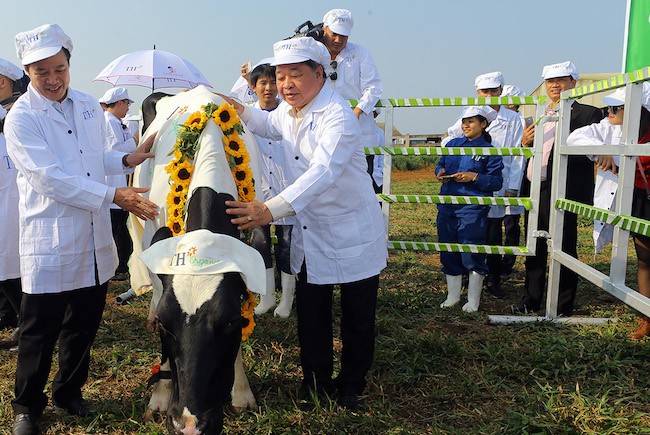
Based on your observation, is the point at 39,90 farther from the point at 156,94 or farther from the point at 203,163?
the point at 156,94

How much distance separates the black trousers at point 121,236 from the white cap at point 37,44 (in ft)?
11.8

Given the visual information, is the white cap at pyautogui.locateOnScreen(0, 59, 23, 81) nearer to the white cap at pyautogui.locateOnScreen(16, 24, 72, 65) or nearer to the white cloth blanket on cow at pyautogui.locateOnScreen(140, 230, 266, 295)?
the white cap at pyautogui.locateOnScreen(16, 24, 72, 65)

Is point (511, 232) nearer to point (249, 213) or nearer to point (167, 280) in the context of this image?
point (249, 213)

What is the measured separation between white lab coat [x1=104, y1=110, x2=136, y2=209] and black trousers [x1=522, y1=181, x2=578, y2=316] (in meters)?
4.18

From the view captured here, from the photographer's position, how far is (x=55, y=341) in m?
3.41

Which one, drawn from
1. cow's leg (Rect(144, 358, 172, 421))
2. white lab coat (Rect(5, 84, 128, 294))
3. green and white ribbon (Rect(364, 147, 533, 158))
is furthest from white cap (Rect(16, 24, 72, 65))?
green and white ribbon (Rect(364, 147, 533, 158))

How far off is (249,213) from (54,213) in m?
1.18

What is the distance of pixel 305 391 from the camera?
371 cm

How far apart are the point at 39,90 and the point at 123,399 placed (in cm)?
196

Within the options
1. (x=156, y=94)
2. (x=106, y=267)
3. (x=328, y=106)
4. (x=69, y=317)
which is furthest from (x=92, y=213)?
(x=156, y=94)

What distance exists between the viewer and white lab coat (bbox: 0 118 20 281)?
456 cm

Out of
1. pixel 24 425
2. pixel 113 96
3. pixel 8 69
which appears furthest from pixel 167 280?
pixel 113 96

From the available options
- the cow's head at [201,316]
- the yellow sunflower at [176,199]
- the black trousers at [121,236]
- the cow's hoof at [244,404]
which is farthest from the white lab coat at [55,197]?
the black trousers at [121,236]

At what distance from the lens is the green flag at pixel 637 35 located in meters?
4.80
